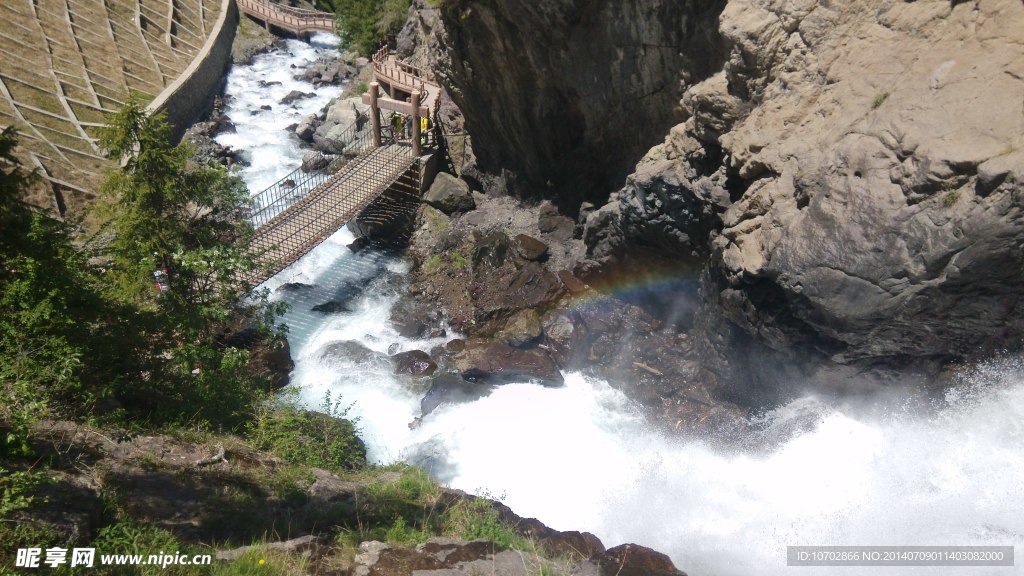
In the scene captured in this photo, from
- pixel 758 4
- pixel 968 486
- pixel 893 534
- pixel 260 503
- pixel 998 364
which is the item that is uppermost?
pixel 758 4

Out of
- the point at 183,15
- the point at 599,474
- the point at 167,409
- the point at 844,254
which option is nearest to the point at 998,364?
the point at 844,254

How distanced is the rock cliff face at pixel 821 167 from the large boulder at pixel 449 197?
6.06m

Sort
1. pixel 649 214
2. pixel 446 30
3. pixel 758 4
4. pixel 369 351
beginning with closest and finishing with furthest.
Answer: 1. pixel 758 4
2. pixel 649 214
3. pixel 369 351
4. pixel 446 30

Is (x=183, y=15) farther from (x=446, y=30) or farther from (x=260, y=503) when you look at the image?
(x=260, y=503)

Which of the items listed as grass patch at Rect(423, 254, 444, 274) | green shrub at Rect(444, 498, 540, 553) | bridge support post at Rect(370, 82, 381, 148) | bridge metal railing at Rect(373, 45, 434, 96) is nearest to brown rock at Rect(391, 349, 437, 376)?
grass patch at Rect(423, 254, 444, 274)

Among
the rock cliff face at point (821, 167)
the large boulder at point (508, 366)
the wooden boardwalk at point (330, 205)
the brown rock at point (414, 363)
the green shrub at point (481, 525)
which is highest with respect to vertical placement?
the rock cliff face at point (821, 167)

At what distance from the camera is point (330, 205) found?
19.8 m

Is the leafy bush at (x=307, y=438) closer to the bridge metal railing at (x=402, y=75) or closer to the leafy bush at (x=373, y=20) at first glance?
the bridge metal railing at (x=402, y=75)

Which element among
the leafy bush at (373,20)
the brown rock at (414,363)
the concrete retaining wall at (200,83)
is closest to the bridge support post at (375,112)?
the concrete retaining wall at (200,83)

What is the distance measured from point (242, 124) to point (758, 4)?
24.3 meters

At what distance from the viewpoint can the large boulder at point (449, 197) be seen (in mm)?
22062

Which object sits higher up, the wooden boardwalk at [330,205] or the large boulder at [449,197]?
the wooden boardwalk at [330,205]

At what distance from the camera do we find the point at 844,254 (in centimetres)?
1070

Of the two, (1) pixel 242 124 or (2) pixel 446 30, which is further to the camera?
(1) pixel 242 124
